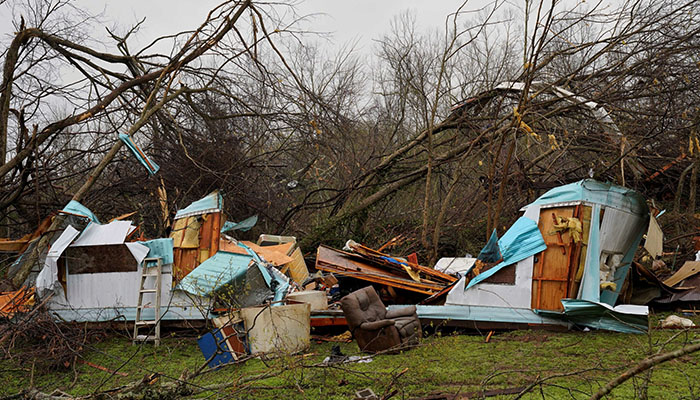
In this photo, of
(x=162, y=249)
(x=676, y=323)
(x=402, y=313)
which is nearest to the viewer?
→ (x=676, y=323)

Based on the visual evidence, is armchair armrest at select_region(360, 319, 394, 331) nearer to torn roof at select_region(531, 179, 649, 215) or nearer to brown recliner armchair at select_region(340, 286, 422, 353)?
brown recliner armchair at select_region(340, 286, 422, 353)

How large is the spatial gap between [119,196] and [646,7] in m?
9.84

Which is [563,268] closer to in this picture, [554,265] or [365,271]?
[554,265]

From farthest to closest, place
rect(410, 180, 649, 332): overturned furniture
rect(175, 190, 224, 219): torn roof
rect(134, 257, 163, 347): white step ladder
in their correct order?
1. rect(175, 190, 224, 219): torn roof
2. rect(134, 257, 163, 347): white step ladder
3. rect(410, 180, 649, 332): overturned furniture

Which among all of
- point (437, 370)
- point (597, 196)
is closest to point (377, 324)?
point (437, 370)

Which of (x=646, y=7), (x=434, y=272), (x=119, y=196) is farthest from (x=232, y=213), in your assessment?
(x=646, y=7)

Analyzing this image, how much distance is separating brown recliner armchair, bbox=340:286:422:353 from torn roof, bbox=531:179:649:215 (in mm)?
2289

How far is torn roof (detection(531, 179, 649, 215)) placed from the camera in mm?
6578

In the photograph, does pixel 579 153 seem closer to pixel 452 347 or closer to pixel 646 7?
pixel 646 7

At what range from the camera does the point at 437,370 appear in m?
5.20

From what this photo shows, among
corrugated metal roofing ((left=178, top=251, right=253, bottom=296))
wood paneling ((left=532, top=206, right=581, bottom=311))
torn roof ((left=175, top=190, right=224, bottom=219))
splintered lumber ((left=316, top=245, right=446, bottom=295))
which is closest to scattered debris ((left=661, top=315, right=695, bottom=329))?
wood paneling ((left=532, top=206, right=581, bottom=311))

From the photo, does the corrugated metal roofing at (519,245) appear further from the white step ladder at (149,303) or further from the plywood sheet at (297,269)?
the white step ladder at (149,303)

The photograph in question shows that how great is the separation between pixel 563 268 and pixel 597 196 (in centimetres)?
99

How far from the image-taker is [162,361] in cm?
648
